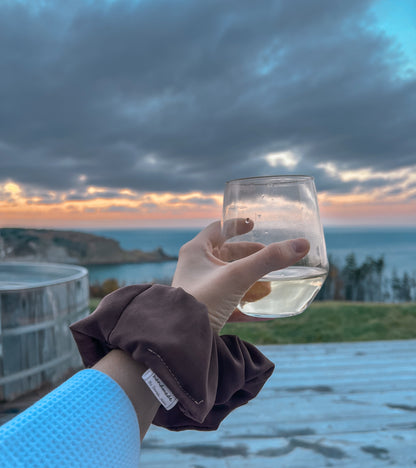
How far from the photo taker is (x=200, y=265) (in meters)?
0.84

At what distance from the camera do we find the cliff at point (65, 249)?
509 cm

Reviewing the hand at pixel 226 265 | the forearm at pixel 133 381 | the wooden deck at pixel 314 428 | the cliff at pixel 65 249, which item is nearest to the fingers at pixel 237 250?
the hand at pixel 226 265

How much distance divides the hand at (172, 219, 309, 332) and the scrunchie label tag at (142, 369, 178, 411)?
15cm

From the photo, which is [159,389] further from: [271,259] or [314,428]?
[314,428]

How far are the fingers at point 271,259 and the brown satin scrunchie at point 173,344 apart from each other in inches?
3.9

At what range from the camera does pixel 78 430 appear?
0.57 meters

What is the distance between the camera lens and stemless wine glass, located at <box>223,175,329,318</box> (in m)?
0.72

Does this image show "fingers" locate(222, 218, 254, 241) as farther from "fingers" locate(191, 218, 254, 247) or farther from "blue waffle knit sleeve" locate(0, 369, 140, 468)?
"blue waffle knit sleeve" locate(0, 369, 140, 468)

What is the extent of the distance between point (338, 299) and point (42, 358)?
474 cm

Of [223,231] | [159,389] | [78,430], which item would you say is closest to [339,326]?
[223,231]

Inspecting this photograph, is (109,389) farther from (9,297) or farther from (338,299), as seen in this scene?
(338,299)

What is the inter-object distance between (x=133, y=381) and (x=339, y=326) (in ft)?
15.9

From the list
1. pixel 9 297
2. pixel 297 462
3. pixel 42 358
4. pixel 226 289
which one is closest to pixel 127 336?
pixel 226 289

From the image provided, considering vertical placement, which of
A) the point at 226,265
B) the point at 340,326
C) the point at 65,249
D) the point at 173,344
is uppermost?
the point at 226,265
